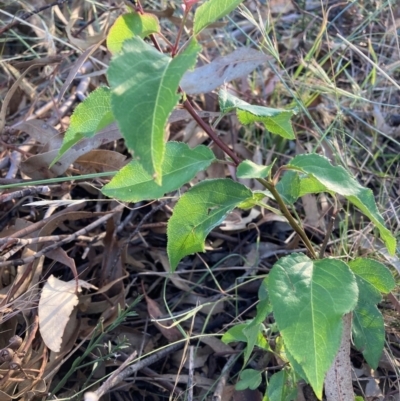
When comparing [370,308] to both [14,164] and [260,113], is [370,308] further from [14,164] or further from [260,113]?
[14,164]

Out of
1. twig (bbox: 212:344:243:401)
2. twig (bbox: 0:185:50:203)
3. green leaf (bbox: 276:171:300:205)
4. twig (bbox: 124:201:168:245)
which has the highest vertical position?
twig (bbox: 0:185:50:203)

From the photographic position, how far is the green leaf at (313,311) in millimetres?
892

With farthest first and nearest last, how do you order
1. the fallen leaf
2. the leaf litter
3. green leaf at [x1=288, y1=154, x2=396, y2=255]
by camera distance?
the fallen leaf
the leaf litter
green leaf at [x1=288, y1=154, x2=396, y2=255]

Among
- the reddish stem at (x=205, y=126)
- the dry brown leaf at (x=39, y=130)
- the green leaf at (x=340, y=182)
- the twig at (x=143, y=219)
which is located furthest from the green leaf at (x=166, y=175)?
the dry brown leaf at (x=39, y=130)

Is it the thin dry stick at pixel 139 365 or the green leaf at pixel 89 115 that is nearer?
the green leaf at pixel 89 115

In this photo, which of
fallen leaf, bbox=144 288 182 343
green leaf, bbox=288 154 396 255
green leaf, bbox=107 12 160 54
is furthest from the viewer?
fallen leaf, bbox=144 288 182 343

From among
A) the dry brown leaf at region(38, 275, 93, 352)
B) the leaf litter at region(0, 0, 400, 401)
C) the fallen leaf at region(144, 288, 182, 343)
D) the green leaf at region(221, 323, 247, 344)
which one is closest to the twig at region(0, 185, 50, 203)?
the leaf litter at region(0, 0, 400, 401)

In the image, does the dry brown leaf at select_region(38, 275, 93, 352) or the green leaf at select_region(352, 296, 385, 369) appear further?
the dry brown leaf at select_region(38, 275, 93, 352)

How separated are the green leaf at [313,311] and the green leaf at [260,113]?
0.30 meters

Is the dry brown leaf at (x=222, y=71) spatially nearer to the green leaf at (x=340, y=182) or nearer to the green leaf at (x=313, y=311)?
the green leaf at (x=340, y=182)

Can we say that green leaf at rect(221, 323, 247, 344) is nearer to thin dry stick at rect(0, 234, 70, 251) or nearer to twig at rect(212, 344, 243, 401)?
twig at rect(212, 344, 243, 401)

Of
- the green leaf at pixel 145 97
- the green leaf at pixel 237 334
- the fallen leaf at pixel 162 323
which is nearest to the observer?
the green leaf at pixel 145 97

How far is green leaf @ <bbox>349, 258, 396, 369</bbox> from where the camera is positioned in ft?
3.75

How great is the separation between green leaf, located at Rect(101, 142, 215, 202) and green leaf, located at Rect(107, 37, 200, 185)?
25cm
